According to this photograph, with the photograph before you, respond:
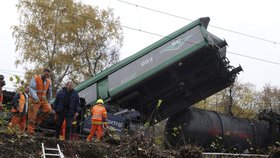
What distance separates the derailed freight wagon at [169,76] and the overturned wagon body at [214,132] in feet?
1.32

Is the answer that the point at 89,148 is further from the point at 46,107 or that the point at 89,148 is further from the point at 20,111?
the point at 20,111

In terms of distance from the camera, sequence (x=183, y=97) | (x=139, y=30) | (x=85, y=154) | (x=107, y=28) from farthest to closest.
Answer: (x=107, y=28), (x=183, y=97), (x=139, y=30), (x=85, y=154)

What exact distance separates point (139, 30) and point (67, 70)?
1504 centimetres

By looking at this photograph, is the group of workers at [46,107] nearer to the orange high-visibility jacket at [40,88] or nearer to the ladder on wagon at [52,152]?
the orange high-visibility jacket at [40,88]

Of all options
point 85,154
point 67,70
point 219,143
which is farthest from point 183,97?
point 67,70

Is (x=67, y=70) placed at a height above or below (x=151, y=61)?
above

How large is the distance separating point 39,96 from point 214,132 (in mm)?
5149

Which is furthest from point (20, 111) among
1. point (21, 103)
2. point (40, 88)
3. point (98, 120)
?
point (98, 120)

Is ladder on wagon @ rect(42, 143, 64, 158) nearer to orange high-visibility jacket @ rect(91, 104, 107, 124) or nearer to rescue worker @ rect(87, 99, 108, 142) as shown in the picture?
rescue worker @ rect(87, 99, 108, 142)

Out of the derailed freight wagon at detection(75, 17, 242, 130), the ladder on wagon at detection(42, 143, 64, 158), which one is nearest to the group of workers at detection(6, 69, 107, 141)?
the ladder on wagon at detection(42, 143, 64, 158)

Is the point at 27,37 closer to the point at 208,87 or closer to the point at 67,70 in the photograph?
the point at 67,70

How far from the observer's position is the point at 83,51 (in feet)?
82.6

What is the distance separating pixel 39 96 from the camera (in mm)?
8125

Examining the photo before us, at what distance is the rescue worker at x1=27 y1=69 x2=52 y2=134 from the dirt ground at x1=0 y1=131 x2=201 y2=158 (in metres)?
1.55
